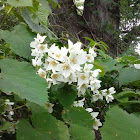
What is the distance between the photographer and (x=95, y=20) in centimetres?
A: 389

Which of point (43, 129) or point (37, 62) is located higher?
point (37, 62)

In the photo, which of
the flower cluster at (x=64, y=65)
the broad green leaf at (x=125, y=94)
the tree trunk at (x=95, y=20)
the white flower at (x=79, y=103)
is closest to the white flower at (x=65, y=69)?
the flower cluster at (x=64, y=65)

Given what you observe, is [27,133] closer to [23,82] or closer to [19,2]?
[23,82]

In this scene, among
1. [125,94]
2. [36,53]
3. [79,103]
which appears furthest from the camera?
[125,94]

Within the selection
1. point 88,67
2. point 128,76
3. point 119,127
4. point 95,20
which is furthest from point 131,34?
point 119,127

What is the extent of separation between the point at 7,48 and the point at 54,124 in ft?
1.43

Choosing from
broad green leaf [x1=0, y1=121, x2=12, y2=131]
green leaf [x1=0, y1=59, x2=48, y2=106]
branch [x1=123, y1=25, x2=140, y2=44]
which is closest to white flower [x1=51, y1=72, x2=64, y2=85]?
green leaf [x1=0, y1=59, x2=48, y2=106]

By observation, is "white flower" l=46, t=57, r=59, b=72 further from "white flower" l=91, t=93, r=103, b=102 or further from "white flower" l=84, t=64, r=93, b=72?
"white flower" l=91, t=93, r=103, b=102

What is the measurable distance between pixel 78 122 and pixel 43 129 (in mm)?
144

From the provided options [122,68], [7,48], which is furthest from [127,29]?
[7,48]

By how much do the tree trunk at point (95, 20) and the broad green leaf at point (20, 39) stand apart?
278cm

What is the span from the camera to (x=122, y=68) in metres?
1.21

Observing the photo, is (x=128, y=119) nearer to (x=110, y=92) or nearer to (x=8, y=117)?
(x=110, y=92)

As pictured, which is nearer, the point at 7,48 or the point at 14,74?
the point at 14,74
